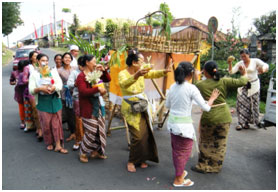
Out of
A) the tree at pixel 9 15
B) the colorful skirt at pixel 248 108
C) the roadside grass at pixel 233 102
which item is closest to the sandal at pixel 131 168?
the colorful skirt at pixel 248 108

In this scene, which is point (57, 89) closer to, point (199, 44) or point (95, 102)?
point (95, 102)

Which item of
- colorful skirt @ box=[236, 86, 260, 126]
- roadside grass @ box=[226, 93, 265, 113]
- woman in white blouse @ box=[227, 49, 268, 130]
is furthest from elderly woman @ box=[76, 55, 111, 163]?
roadside grass @ box=[226, 93, 265, 113]

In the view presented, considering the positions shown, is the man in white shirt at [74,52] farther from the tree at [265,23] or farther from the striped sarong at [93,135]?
the tree at [265,23]

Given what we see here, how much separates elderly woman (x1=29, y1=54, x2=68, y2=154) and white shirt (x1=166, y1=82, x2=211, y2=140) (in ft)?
7.00

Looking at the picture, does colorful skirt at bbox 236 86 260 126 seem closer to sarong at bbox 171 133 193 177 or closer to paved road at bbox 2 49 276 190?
paved road at bbox 2 49 276 190

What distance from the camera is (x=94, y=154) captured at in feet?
12.8

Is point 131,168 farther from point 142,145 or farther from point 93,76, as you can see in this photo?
point 93,76

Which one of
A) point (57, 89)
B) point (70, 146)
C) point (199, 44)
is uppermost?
point (199, 44)

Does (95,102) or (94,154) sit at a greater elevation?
(95,102)

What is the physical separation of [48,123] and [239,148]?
3394mm

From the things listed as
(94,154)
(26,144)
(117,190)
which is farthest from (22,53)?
(117,190)

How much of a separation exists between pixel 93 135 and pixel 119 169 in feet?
2.10

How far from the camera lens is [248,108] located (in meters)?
5.32

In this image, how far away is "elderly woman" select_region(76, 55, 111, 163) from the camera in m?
3.54
